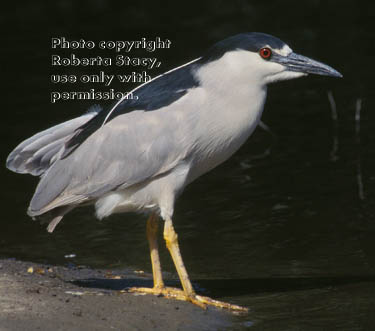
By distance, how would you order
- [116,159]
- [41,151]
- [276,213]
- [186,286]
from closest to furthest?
[186,286], [116,159], [41,151], [276,213]

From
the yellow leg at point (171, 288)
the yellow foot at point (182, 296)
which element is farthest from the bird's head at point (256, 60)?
the yellow foot at point (182, 296)

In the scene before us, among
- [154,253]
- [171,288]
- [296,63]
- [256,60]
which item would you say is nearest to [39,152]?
[154,253]

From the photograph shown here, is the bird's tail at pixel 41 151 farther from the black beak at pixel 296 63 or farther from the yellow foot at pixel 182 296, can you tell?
the black beak at pixel 296 63

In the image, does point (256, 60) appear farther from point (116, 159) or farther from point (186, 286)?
point (186, 286)

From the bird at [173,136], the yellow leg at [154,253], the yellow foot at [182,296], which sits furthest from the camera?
the yellow leg at [154,253]

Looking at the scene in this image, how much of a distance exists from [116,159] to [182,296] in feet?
3.52

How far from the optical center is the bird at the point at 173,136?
6473mm

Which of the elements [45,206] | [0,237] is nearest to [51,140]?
[45,206]

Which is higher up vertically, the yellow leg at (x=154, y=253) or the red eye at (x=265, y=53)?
the red eye at (x=265, y=53)

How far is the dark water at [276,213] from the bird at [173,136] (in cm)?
74

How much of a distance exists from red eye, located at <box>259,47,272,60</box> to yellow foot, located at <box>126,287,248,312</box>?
1691 millimetres

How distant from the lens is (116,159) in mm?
6723

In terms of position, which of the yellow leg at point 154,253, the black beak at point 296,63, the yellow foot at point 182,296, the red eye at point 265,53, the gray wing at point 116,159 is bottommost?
the yellow foot at point 182,296

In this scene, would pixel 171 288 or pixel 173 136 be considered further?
pixel 171 288
